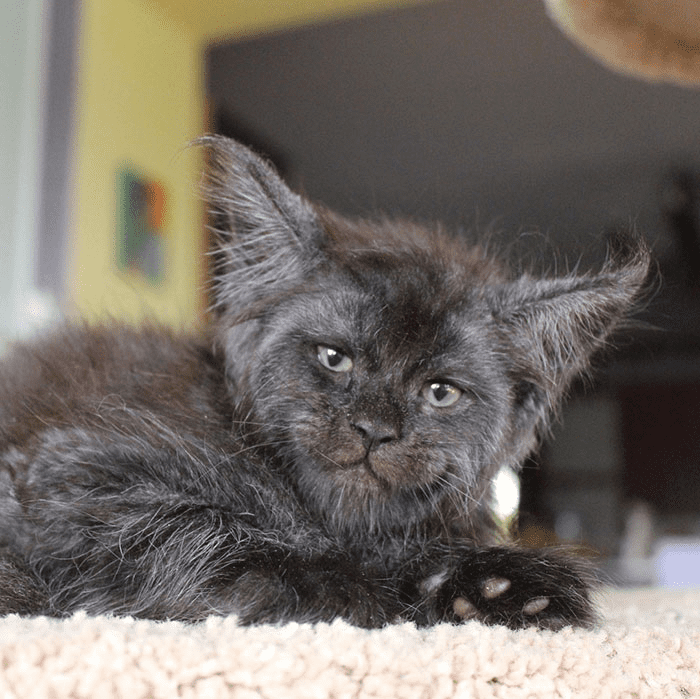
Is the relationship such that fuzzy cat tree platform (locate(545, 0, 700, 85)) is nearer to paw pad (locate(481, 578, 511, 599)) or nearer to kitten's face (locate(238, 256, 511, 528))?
kitten's face (locate(238, 256, 511, 528))

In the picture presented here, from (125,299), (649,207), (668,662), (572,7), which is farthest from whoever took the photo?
(125,299)

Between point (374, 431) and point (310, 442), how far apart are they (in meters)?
0.09

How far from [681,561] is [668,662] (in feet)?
8.98

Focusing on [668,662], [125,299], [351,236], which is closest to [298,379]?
[351,236]

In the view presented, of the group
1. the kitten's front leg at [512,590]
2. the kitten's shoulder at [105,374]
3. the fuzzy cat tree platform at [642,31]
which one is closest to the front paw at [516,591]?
the kitten's front leg at [512,590]

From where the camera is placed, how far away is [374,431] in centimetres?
93

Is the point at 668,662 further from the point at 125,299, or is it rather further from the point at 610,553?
the point at 125,299

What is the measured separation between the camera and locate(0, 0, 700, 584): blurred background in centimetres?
316

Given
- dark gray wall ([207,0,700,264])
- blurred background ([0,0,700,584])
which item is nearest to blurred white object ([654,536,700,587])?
blurred background ([0,0,700,584])

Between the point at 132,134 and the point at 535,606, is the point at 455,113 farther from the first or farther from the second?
the point at 535,606

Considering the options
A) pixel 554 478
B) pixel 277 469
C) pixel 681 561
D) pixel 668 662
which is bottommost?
pixel 681 561

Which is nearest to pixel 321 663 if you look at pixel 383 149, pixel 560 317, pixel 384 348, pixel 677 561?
pixel 384 348

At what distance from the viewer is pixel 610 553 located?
10.9ft

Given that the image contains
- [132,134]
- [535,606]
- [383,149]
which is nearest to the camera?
[535,606]
